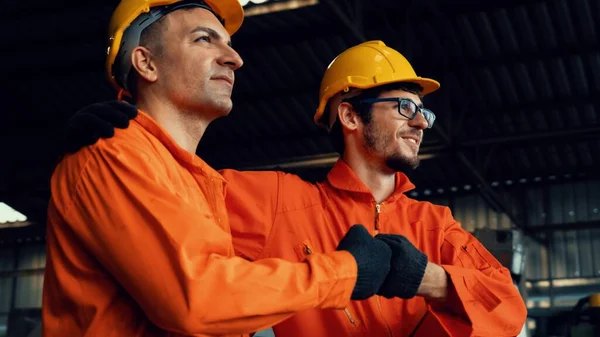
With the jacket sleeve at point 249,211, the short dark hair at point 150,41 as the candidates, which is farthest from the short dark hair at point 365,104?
the short dark hair at point 150,41

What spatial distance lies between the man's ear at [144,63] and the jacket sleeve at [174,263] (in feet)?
1.72

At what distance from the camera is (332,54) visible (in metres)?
11.6

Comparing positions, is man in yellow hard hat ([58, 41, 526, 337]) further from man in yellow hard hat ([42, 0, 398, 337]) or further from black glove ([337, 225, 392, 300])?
man in yellow hard hat ([42, 0, 398, 337])

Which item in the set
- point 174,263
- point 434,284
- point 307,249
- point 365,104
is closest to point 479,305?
point 434,284

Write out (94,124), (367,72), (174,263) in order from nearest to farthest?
(174,263) < (94,124) < (367,72)

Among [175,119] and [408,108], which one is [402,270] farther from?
[408,108]

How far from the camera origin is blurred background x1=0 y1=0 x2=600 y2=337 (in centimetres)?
1080

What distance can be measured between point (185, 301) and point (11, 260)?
19606 millimetres

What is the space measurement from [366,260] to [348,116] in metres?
1.55

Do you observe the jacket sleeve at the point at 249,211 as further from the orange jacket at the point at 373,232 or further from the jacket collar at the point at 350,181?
the jacket collar at the point at 350,181

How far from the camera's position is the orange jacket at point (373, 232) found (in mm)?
3027

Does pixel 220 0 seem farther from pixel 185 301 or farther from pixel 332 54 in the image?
pixel 332 54

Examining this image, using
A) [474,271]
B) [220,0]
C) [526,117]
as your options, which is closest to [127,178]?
[220,0]

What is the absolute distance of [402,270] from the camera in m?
2.57
